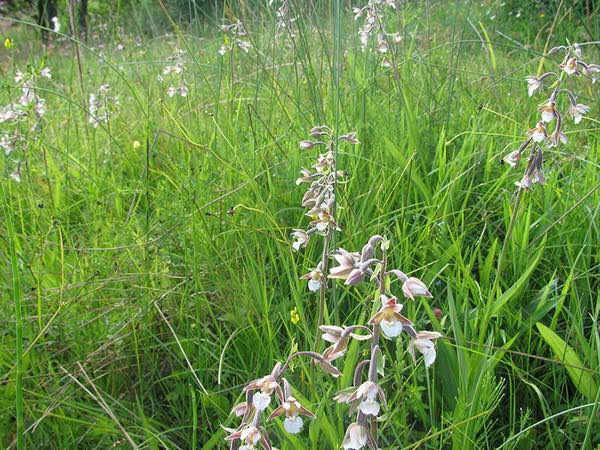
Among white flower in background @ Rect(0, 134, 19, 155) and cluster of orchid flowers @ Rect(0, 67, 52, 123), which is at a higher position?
cluster of orchid flowers @ Rect(0, 67, 52, 123)

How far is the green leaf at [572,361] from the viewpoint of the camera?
1.52m

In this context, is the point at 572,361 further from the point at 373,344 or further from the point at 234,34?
the point at 234,34

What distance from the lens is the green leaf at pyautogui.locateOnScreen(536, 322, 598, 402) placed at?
59.9 inches

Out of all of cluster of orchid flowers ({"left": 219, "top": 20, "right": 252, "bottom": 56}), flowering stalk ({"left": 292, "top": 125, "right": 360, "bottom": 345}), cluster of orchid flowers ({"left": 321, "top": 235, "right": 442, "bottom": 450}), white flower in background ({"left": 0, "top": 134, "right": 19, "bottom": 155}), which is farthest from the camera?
cluster of orchid flowers ({"left": 219, "top": 20, "right": 252, "bottom": 56})

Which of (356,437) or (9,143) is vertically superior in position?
(9,143)

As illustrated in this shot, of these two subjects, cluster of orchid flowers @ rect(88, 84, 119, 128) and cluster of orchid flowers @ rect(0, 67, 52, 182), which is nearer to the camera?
cluster of orchid flowers @ rect(0, 67, 52, 182)

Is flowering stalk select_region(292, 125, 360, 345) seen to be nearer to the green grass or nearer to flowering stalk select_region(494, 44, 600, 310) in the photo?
the green grass

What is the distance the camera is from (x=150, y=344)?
6.12 feet

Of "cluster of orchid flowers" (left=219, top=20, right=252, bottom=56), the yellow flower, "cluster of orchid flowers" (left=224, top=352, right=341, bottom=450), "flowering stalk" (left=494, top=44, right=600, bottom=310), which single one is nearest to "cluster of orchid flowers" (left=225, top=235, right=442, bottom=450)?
"cluster of orchid flowers" (left=224, top=352, right=341, bottom=450)

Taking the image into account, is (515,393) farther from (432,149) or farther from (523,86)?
(523,86)

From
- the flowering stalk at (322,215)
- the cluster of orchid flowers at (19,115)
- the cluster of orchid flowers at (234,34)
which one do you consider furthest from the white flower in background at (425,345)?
the cluster of orchid flowers at (19,115)

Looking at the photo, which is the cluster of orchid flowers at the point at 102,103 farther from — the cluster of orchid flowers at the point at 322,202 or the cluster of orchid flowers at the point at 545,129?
the cluster of orchid flowers at the point at 545,129

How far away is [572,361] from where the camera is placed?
157 cm

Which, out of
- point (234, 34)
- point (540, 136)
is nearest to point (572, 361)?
point (540, 136)
